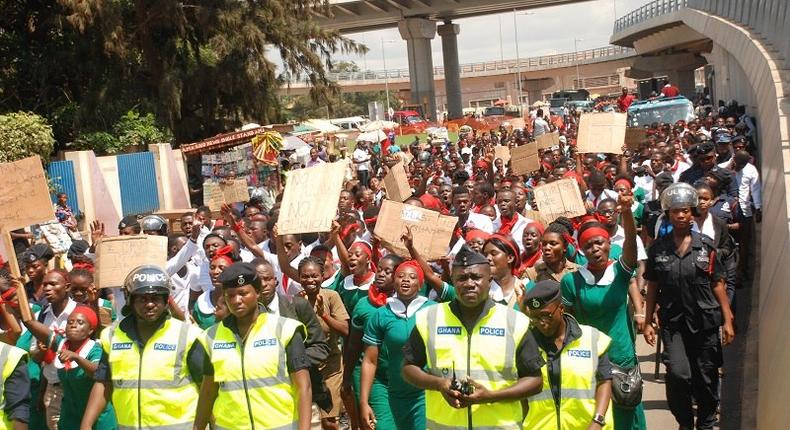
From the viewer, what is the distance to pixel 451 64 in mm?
72062

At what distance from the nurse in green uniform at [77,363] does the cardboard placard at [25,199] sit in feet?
5.54

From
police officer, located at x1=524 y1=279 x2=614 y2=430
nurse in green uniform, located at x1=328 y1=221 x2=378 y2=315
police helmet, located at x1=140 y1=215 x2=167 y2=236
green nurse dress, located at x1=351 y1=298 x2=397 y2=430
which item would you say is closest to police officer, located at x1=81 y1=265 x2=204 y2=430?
green nurse dress, located at x1=351 y1=298 x2=397 y2=430

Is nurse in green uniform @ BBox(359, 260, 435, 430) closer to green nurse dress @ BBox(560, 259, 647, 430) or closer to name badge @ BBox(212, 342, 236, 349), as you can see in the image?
green nurse dress @ BBox(560, 259, 647, 430)

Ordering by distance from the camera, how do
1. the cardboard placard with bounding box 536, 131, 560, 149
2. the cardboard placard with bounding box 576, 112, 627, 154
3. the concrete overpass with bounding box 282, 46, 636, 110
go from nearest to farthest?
the cardboard placard with bounding box 576, 112, 627, 154, the cardboard placard with bounding box 536, 131, 560, 149, the concrete overpass with bounding box 282, 46, 636, 110

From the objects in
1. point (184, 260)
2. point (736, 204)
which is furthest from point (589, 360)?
point (736, 204)

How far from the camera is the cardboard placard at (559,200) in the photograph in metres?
10.3

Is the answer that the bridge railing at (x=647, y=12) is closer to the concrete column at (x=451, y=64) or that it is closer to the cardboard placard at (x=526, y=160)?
the concrete column at (x=451, y=64)

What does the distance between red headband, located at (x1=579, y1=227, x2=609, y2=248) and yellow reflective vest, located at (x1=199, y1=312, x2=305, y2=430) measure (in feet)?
7.12

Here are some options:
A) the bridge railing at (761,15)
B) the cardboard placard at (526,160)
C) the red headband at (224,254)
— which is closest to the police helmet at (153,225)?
the red headband at (224,254)

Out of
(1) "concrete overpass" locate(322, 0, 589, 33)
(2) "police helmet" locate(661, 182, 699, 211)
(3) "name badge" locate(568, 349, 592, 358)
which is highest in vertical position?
(1) "concrete overpass" locate(322, 0, 589, 33)

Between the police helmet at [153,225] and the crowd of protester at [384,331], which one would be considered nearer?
the crowd of protester at [384,331]

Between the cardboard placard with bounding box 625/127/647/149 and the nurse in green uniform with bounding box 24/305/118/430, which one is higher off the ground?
the nurse in green uniform with bounding box 24/305/118/430

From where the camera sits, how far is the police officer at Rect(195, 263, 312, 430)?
18.3 feet

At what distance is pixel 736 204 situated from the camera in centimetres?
1216
